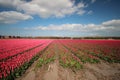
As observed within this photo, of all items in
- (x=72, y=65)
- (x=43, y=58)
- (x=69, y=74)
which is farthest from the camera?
(x=43, y=58)

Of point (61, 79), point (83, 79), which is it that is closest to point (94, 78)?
point (83, 79)

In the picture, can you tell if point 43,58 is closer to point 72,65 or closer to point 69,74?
point 72,65

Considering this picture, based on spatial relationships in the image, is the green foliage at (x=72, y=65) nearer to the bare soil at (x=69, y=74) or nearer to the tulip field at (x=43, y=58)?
the tulip field at (x=43, y=58)

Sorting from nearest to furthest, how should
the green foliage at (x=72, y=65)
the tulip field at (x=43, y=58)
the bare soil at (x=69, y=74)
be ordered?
the bare soil at (x=69, y=74) < the tulip field at (x=43, y=58) < the green foliage at (x=72, y=65)

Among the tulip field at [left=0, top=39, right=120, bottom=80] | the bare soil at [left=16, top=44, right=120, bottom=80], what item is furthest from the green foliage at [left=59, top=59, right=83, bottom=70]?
the bare soil at [left=16, top=44, right=120, bottom=80]

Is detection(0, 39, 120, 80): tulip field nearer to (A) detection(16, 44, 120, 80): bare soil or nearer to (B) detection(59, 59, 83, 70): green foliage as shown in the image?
(B) detection(59, 59, 83, 70): green foliage

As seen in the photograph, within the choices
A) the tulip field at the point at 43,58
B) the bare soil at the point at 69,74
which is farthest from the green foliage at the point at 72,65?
the bare soil at the point at 69,74

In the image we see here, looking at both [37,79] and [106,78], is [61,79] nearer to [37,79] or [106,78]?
[37,79]

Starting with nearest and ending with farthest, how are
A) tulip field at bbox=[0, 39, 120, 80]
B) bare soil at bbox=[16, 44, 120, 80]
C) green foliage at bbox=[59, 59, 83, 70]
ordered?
bare soil at bbox=[16, 44, 120, 80] → tulip field at bbox=[0, 39, 120, 80] → green foliage at bbox=[59, 59, 83, 70]

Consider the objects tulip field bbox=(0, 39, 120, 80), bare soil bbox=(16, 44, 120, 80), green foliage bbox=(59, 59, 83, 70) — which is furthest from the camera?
green foliage bbox=(59, 59, 83, 70)

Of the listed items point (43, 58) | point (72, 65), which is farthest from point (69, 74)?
point (43, 58)

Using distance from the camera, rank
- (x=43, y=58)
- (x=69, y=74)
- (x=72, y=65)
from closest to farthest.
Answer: (x=69, y=74)
(x=72, y=65)
(x=43, y=58)

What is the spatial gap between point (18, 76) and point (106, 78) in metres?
5.06

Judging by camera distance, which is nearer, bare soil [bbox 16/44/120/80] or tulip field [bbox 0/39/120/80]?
bare soil [bbox 16/44/120/80]
